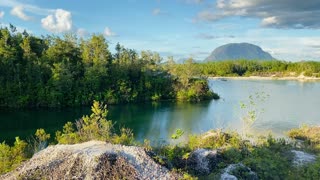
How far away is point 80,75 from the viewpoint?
55.6 metres

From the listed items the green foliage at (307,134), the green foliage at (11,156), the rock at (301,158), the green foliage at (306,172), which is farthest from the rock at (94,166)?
the green foliage at (307,134)

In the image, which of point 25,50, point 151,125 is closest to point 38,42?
point 25,50

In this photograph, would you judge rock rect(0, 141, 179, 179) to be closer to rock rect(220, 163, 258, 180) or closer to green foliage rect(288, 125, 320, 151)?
rock rect(220, 163, 258, 180)

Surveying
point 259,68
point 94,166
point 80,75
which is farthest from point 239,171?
point 259,68

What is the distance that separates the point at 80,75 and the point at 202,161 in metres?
44.5

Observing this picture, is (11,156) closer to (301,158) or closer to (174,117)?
(301,158)

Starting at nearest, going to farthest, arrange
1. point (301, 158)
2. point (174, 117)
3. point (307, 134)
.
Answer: point (301, 158) < point (307, 134) < point (174, 117)

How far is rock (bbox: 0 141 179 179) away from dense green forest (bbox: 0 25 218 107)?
40542mm

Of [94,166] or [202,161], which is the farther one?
[202,161]

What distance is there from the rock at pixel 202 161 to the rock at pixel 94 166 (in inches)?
120

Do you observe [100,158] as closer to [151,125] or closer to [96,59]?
[151,125]

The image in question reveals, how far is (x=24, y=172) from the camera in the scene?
32.9 feet

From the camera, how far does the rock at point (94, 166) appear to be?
995 centimetres

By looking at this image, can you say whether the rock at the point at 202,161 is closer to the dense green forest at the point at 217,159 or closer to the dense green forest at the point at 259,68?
the dense green forest at the point at 217,159
